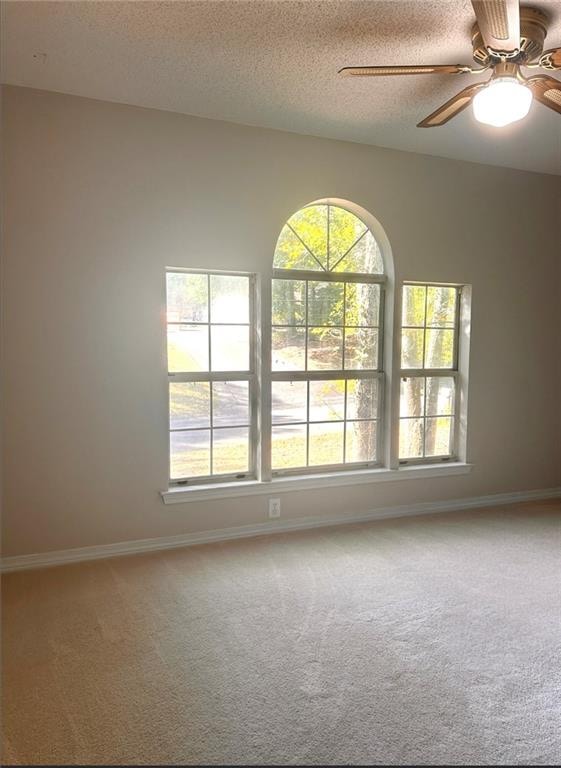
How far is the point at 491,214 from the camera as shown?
4.01 meters

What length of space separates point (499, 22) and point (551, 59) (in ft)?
1.47

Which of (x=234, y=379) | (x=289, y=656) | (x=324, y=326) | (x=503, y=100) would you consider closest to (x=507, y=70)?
(x=503, y=100)

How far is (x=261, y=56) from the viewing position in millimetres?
2404

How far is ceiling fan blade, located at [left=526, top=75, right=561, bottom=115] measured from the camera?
2061 mm

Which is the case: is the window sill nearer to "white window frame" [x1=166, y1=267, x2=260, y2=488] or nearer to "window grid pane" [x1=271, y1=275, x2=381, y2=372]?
"white window frame" [x1=166, y1=267, x2=260, y2=488]

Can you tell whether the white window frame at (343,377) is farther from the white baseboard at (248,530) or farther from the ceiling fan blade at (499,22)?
the ceiling fan blade at (499,22)

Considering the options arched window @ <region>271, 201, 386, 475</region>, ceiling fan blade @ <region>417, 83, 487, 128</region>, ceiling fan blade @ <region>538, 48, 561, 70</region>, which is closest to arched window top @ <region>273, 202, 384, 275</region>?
arched window @ <region>271, 201, 386, 475</region>

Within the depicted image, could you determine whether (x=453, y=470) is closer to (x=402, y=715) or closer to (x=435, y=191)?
(x=435, y=191)

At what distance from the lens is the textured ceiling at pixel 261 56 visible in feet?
6.86

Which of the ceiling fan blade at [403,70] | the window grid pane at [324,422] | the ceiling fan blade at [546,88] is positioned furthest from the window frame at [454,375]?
the ceiling fan blade at [403,70]

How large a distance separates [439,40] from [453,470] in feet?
9.71

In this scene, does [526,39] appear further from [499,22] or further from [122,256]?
[122,256]

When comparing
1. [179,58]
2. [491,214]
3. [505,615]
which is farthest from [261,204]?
[505,615]

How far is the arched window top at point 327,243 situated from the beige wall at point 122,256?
0.15 m
